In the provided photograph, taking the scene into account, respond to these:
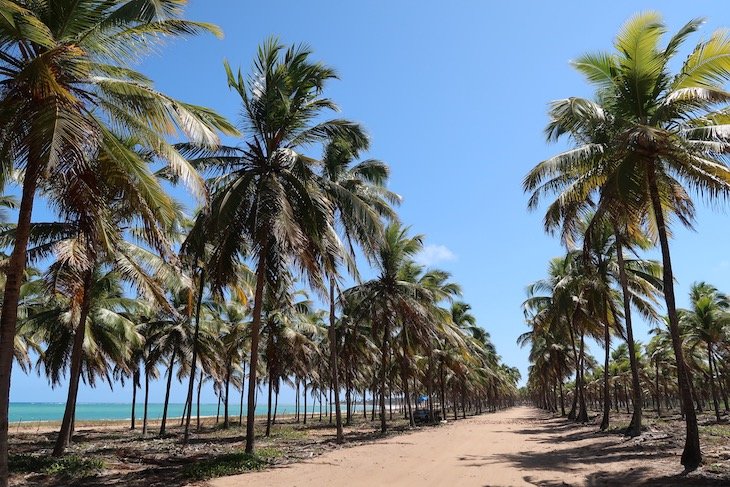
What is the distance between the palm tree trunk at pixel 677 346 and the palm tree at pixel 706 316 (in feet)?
71.7

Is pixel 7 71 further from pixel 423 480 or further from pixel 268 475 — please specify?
pixel 423 480

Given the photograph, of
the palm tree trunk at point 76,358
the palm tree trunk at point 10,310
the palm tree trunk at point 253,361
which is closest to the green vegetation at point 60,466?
the palm tree trunk at point 76,358

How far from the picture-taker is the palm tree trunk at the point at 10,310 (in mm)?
7340

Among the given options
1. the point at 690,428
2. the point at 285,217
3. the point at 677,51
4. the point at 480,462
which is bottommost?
the point at 480,462

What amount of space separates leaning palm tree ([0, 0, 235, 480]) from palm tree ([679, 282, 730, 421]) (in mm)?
32277

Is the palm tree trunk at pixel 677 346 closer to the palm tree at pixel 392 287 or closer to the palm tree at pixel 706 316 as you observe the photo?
the palm tree at pixel 392 287

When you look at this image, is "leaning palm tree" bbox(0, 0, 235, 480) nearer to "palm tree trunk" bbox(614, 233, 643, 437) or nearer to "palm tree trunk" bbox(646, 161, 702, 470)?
"palm tree trunk" bbox(646, 161, 702, 470)

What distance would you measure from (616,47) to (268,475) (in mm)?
13554

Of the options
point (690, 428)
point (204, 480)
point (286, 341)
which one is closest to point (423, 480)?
point (204, 480)

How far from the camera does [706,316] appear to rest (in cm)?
3080

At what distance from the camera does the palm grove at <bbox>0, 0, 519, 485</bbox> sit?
7.91 meters

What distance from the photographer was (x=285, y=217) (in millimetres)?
13039

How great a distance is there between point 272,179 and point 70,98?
7.69 metres

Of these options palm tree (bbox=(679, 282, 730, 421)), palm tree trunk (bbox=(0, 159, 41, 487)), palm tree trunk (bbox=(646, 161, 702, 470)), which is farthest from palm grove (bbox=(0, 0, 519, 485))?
palm tree (bbox=(679, 282, 730, 421))
